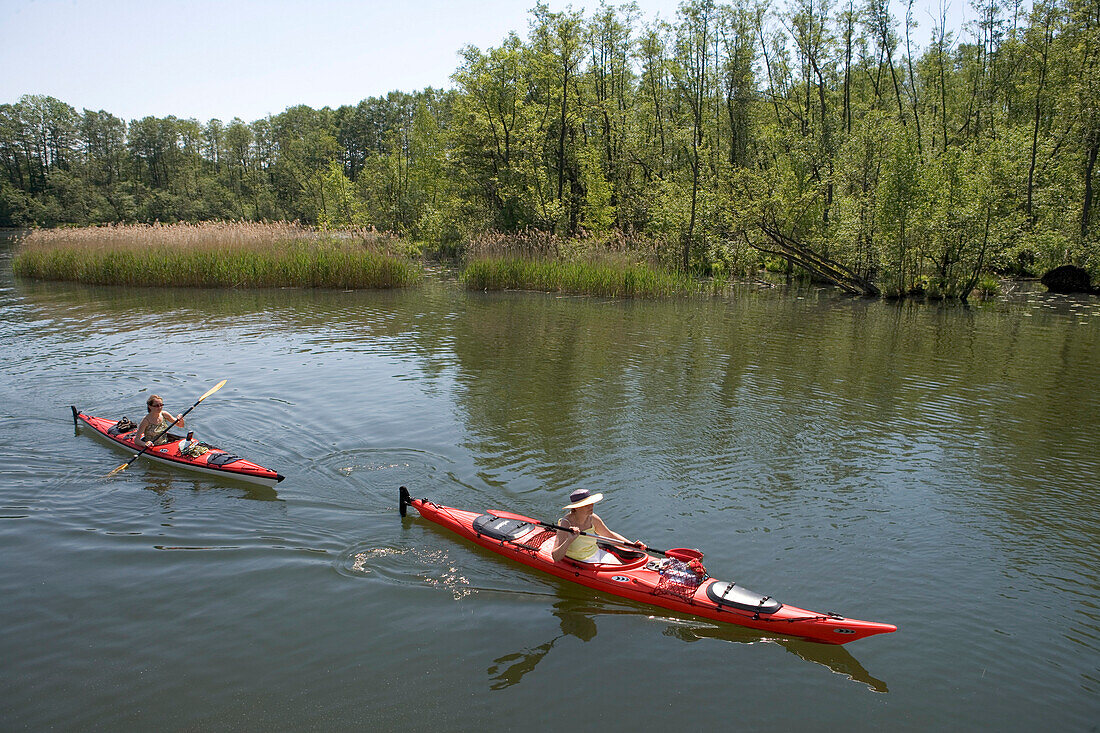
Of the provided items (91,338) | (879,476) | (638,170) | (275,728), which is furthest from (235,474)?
(638,170)

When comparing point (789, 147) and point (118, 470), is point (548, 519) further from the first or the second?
point (789, 147)

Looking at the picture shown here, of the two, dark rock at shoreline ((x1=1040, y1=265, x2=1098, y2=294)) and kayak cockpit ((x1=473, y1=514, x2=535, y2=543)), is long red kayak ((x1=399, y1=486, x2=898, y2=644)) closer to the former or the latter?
kayak cockpit ((x1=473, y1=514, x2=535, y2=543))

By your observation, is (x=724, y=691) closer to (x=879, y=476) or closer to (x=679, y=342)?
(x=879, y=476)

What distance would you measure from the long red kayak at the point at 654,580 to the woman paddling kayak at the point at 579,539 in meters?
0.08

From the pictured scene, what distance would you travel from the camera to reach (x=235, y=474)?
8.67 m

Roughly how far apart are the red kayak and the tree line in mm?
21334

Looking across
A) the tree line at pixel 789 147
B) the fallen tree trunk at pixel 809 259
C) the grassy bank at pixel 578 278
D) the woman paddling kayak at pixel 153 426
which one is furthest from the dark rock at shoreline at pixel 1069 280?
the woman paddling kayak at pixel 153 426

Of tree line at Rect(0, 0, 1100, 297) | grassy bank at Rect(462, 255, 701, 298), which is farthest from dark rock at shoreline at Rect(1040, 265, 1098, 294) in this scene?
grassy bank at Rect(462, 255, 701, 298)

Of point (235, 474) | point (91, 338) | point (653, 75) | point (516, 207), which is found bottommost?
point (235, 474)

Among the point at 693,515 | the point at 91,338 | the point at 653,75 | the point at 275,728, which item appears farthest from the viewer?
the point at 653,75

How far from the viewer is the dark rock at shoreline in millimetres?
27188

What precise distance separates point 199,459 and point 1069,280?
105 feet

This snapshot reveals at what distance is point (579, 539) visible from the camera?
6691 mm

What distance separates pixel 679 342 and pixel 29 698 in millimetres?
14732
